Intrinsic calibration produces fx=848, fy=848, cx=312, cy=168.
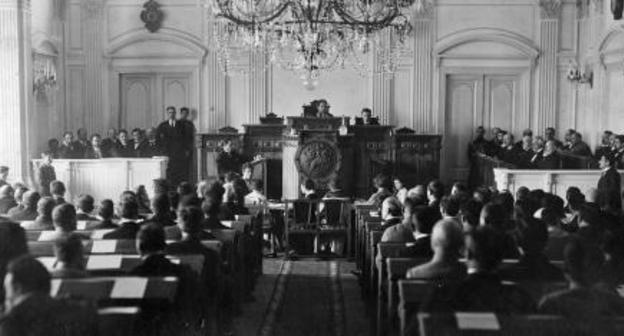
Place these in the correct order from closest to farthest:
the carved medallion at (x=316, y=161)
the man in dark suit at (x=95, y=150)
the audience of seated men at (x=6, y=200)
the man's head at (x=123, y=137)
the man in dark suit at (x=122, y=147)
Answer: the audience of seated men at (x=6, y=200) < the carved medallion at (x=316, y=161) < the man in dark suit at (x=95, y=150) < the man in dark suit at (x=122, y=147) < the man's head at (x=123, y=137)

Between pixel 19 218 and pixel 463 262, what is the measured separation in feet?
14.5

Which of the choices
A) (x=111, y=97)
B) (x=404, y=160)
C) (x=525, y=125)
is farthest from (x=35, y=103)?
(x=525, y=125)

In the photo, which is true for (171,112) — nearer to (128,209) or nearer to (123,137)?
(123,137)

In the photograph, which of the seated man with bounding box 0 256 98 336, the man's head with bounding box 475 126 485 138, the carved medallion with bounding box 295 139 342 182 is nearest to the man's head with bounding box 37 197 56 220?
the seated man with bounding box 0 256 98 336

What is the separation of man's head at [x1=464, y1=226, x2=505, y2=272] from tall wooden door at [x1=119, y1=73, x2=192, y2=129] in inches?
513

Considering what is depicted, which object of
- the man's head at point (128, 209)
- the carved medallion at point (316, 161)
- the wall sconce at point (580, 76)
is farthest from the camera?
the wall sconce at point (580, 76)

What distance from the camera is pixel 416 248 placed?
595cm

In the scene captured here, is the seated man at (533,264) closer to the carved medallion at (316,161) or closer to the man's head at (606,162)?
the man's head at (606,162)

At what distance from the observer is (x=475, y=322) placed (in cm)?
384

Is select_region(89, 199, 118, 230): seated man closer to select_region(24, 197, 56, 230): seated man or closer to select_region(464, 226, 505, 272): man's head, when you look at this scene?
select_region(24, 197, 56, 230): seated man

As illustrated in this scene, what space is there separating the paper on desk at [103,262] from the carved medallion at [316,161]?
7734mm

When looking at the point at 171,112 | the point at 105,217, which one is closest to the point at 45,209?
the point at 105,217

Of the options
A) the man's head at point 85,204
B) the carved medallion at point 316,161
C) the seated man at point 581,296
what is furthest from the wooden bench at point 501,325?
the carved medallion at point 316,161

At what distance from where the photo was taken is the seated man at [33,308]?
11.6ft
